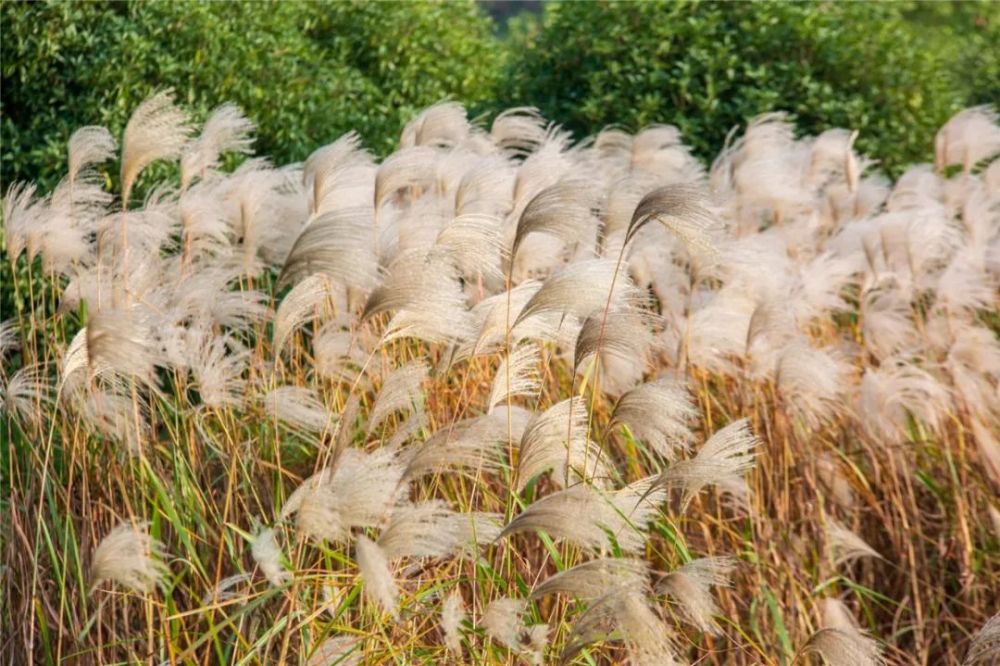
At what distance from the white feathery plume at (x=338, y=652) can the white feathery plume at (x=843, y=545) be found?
55.5 inches

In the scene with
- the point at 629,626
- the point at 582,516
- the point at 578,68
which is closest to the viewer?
the point at 629,626

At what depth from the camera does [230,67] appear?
4.95 m

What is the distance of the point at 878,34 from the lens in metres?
6.28

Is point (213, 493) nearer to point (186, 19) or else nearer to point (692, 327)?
point (692, 327)

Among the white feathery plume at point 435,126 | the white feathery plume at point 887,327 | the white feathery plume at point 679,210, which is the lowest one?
the white feathery plume at point 887,327

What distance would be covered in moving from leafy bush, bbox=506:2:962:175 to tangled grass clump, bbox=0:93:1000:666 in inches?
58.3

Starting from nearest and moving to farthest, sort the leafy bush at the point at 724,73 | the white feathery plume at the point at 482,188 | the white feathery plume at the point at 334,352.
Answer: the white feathery plume at the point at 334,352
the white feathery plume at the point at 482,188
the leafy bush at the point at 724,73

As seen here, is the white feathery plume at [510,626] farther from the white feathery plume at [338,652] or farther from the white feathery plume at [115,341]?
the white feathery plume at [115,341]

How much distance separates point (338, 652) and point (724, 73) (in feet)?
14.1

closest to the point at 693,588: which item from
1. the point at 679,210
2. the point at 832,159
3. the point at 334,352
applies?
the point at 679,210

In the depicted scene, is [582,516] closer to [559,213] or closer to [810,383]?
[559,213]

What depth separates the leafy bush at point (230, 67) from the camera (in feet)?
15.3

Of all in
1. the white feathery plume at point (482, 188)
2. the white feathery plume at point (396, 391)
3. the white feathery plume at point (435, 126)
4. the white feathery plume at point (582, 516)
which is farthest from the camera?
the white feathery plume at point (435, 126)

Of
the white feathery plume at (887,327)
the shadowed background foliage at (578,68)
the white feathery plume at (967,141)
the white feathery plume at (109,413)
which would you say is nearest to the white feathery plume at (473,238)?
the white feathery plume at (109,413)
